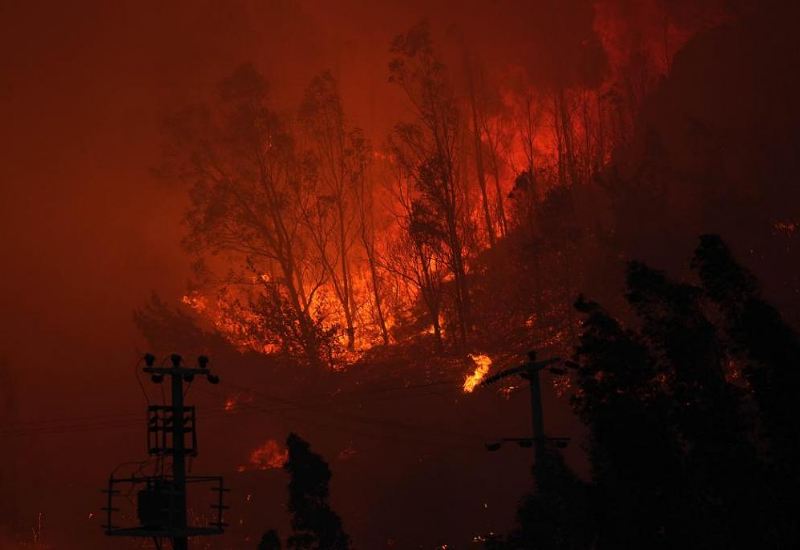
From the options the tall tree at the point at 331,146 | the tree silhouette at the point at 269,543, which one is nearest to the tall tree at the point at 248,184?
the tall tree at the point at 331,146

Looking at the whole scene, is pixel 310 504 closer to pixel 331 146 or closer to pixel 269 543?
pixel 269 543

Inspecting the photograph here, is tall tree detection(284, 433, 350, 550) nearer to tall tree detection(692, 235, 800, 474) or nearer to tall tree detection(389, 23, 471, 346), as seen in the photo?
tall tree detection(692, 235, 800, 474)

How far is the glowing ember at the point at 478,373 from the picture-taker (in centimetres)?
5044

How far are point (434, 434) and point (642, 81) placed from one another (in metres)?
40.7

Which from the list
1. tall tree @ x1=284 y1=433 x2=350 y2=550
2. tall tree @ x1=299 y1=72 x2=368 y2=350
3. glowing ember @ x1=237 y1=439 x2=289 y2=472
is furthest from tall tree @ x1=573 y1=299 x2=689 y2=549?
tall tree @ x1=299 y1=72 x2=368 y2=350

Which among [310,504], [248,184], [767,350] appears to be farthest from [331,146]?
[767,350]

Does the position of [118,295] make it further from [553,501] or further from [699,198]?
[553,501]

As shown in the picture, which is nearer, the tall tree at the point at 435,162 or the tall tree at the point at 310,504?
the tall tree at the point at 310,504

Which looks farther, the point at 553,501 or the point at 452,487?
the point at 452,487

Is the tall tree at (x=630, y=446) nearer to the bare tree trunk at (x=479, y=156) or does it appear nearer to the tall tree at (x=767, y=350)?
the tall tree at (x=767, y=350)

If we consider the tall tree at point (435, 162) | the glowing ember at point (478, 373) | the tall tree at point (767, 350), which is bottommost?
the tall tree at point (767, 350)

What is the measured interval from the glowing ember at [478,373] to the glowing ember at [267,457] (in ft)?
35.9

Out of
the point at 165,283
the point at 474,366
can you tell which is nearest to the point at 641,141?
the point at 474,366

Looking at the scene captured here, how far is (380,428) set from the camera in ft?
168
